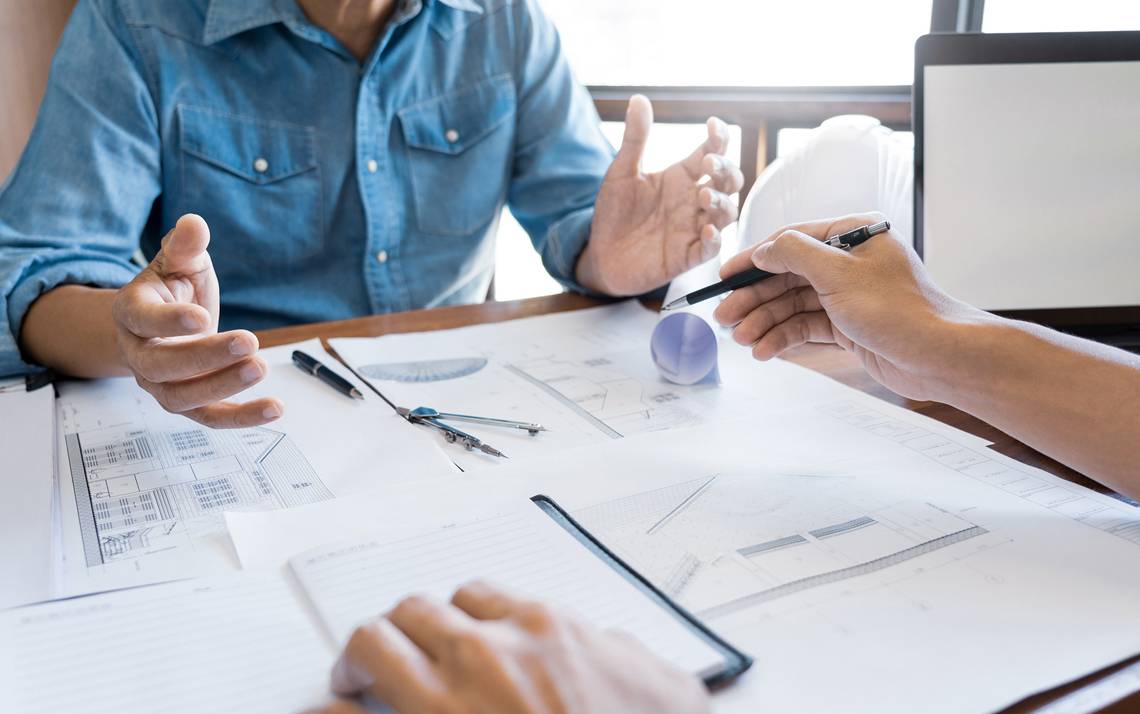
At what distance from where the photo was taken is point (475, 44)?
4.22 feet

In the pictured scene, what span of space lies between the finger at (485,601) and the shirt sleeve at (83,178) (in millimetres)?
681

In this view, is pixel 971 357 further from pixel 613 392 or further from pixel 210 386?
pixel 210 386

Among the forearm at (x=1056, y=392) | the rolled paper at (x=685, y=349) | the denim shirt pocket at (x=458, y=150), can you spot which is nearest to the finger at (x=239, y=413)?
the rolled paper at (x=685, y=349)

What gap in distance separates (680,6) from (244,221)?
A: 1.38 meters

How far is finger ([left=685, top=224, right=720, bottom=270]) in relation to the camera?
100 centimetres

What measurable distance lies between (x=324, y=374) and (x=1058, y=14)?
5.20ft

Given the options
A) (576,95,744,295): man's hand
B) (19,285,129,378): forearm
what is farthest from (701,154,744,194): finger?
(19,285,129,378): forearm

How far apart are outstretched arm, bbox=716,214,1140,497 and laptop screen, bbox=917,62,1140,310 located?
10.2 inches

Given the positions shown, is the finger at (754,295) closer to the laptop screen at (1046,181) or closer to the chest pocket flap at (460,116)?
the laptop screen at (1046,181)

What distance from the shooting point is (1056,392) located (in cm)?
61

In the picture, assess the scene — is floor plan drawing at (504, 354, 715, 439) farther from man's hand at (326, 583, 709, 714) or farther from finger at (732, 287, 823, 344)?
man's hand at (326, 583, 709, 714)

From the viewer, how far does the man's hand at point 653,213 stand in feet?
3.33

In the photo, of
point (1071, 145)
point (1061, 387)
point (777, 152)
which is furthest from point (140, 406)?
point (777, 152)

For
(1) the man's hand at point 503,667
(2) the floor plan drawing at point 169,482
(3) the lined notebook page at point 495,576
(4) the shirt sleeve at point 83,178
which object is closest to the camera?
(1) the man's hand at point 503,667
